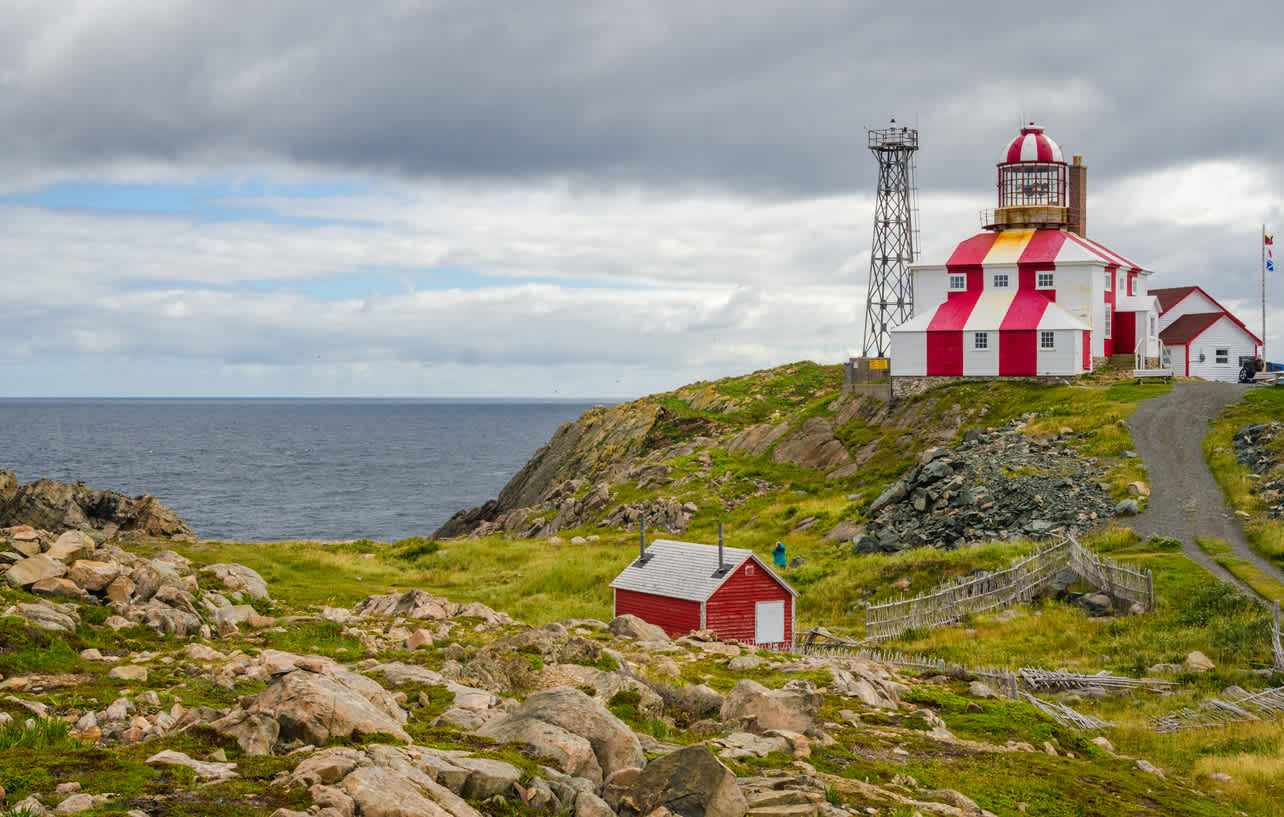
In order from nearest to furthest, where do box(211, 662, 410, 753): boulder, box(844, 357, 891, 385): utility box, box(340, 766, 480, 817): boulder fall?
Answer: box(340, 766, 480, 817): boulder < box(211, 662, 410, 753): boulder < box(844, 357, 891, 385): utility box

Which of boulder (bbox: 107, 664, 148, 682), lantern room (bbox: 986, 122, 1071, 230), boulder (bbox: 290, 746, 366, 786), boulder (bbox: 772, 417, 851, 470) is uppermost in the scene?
lantern room (bbox: 986, 122, 1071, 230)

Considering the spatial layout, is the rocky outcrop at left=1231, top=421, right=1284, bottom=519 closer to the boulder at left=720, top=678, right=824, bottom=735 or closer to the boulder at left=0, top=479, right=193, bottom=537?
the boulder at left=720, top=678, right=824, bottom=735

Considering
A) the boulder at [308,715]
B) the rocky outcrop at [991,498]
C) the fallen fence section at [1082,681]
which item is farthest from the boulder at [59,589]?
the rocky outcrop at [991,498]

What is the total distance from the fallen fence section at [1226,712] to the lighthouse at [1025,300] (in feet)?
120

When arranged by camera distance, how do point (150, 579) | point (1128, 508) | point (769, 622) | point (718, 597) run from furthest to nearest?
point (1128, 508) → point (769, 622) → point (718, 597) → point (150, 579)

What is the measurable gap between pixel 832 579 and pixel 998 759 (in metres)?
21.8

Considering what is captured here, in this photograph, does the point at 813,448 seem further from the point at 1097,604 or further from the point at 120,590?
the point at 120,590

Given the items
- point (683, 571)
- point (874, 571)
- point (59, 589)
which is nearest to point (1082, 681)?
point (683, 571)

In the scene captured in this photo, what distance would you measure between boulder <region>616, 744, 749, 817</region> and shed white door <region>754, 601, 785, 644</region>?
19.9m

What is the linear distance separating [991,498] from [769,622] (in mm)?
15136

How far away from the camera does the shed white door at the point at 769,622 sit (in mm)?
31250

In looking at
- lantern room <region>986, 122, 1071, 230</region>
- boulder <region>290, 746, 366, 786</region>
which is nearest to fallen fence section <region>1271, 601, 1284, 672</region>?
boulder <region>290, 746, 366, 786</region>

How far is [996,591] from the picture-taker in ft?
108

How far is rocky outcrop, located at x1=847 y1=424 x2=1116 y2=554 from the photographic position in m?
39.9
